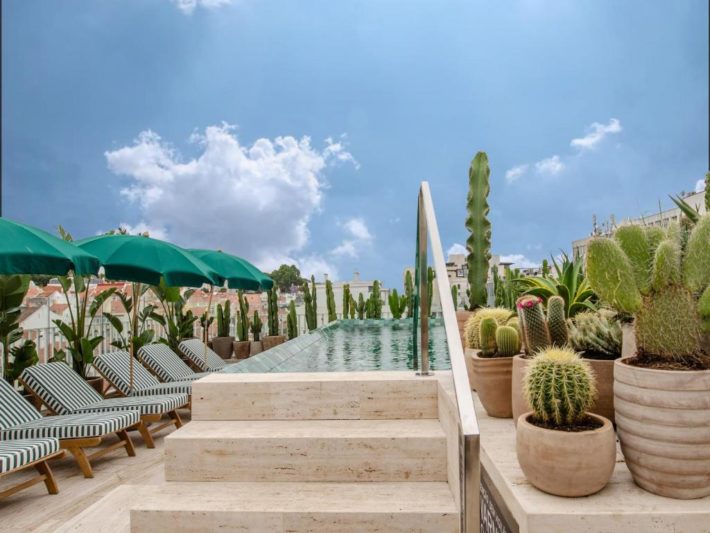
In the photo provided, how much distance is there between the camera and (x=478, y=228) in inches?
210

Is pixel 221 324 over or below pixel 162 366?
over

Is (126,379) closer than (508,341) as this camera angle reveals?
No

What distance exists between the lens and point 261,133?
477 inches

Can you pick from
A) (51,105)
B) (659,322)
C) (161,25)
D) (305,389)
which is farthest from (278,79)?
(659,322)

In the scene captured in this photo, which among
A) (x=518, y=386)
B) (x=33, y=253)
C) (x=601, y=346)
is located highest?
(x=33, y=253)

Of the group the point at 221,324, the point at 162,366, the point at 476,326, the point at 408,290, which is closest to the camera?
the point at 476,326

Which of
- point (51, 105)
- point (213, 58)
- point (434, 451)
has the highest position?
point (213, 58)

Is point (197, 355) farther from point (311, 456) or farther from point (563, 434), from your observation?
point (563, 434)

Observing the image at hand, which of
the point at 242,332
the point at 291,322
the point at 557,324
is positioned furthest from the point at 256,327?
the point at 557,324

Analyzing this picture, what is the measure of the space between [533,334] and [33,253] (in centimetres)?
366

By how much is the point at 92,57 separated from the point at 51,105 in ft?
6.01

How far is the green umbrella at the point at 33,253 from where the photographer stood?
370 centimetres

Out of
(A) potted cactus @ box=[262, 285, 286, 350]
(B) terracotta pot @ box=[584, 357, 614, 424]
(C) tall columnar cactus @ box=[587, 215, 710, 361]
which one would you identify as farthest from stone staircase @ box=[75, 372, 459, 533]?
(A) potted cactus @ box=[262, 285, 286, 350]

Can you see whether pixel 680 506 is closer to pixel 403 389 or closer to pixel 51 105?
pixel 403 389
